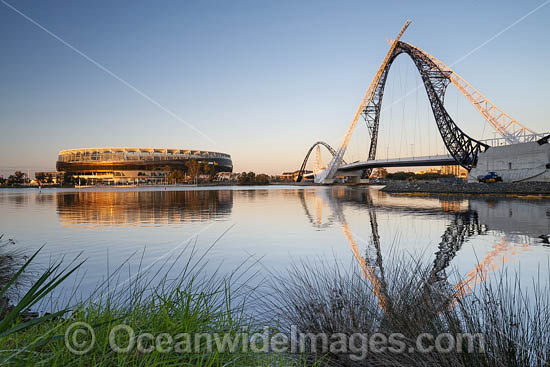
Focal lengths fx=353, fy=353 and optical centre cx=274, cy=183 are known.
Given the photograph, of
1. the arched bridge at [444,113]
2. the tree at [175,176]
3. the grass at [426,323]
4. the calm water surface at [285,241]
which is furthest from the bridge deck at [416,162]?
the tree at [175,176]

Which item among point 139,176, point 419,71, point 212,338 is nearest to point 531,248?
point 212,338

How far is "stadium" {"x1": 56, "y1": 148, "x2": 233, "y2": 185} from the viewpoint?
125812 mm

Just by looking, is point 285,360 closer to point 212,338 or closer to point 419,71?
point 212,338

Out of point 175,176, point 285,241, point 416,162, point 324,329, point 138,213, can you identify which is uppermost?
point 416,162

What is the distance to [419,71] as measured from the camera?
156 ft

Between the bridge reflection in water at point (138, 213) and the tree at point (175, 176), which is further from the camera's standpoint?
the tree at point (175, 176)

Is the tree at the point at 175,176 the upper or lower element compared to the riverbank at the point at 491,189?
upper

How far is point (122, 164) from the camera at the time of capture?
12638 centimetres

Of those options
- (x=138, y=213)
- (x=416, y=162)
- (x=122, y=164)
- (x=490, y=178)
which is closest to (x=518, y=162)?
(x=490, y=178)

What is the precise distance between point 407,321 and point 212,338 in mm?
1406

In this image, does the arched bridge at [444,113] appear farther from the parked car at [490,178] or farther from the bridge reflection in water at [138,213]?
the bridge reflection in water at [138,213]

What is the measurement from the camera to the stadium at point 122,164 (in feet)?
413

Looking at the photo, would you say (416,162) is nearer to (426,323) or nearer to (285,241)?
(285,241)

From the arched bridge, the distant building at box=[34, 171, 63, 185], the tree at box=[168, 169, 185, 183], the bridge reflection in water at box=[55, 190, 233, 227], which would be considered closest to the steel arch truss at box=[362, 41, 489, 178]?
the arched bridge
